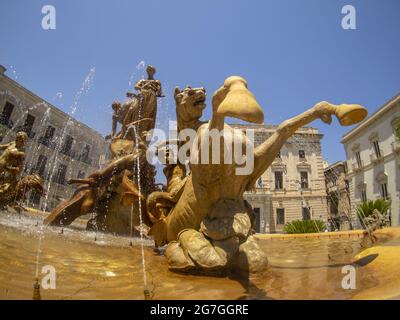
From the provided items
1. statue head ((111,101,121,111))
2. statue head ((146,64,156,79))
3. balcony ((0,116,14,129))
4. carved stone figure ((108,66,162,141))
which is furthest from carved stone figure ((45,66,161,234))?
balcony ((0,116,14,129))

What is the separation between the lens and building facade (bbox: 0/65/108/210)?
23438 millimetres

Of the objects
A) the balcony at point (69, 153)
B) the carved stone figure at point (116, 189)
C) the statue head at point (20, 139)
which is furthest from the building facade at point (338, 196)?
the statue head at point (20, 139)

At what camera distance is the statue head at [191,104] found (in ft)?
12.2

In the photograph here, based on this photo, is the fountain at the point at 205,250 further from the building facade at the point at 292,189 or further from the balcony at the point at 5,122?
the building facade at the point at 292,189

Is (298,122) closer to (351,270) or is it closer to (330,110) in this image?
(330,110)

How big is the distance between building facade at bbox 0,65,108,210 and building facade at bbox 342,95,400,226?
24517 mm

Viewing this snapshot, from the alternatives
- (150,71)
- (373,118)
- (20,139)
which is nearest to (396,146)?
(373,118)

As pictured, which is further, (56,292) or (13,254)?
(13,254)

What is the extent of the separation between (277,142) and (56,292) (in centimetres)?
222

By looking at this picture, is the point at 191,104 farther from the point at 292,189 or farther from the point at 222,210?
the point at 292,189

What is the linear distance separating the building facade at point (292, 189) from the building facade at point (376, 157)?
3.37 metres

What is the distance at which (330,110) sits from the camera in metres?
2.65
